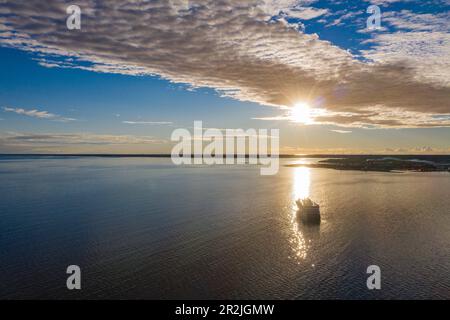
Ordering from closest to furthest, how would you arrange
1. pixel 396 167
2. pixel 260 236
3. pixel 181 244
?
1. pixel 181 244
2. pixel 260 236
3. pixel 396 167

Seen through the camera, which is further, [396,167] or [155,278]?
[396,167]

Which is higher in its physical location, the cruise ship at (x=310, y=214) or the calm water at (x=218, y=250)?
the cruise ship at (x=310, y=214)

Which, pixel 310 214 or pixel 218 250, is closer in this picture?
pixel 218 250

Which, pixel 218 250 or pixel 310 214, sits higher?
pixel 310 214

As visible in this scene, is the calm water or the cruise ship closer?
the calm water

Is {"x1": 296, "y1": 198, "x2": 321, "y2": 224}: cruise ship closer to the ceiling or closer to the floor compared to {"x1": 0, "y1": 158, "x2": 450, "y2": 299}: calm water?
closer to the ceiling

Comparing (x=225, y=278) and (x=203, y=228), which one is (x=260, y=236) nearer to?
(x=203, y=228)

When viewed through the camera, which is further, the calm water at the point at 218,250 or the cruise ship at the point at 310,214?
the cruise ship at the point at 310,214
